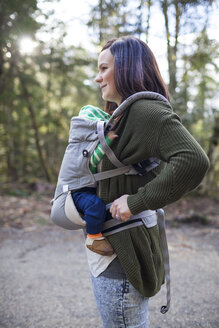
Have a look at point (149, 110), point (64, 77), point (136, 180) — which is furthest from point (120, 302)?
point (64, 77)

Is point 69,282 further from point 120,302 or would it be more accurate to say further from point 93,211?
point 93,211

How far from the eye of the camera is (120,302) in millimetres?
1308

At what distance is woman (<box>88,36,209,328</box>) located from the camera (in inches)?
44.5

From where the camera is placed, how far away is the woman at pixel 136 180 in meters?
1.13

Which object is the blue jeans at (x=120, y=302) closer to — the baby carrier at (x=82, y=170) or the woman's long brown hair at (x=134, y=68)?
the baby carrier at (x=82, y=170)

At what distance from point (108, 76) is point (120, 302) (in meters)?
1.13

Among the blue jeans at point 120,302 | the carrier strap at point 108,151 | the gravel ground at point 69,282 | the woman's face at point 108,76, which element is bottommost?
the gravel ground at point 69,282

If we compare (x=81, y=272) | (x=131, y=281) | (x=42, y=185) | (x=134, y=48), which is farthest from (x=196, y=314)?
(x=42, y=185)

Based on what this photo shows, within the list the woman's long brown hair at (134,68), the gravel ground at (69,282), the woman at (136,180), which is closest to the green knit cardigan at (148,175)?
the woman at (136,180)

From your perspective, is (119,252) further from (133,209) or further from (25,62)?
(25,62)

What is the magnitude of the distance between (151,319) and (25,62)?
9030mm

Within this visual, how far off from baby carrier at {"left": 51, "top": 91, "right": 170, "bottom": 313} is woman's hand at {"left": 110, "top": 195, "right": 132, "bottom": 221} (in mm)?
105

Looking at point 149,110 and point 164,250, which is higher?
point 149,110

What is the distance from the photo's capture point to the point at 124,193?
133cm
